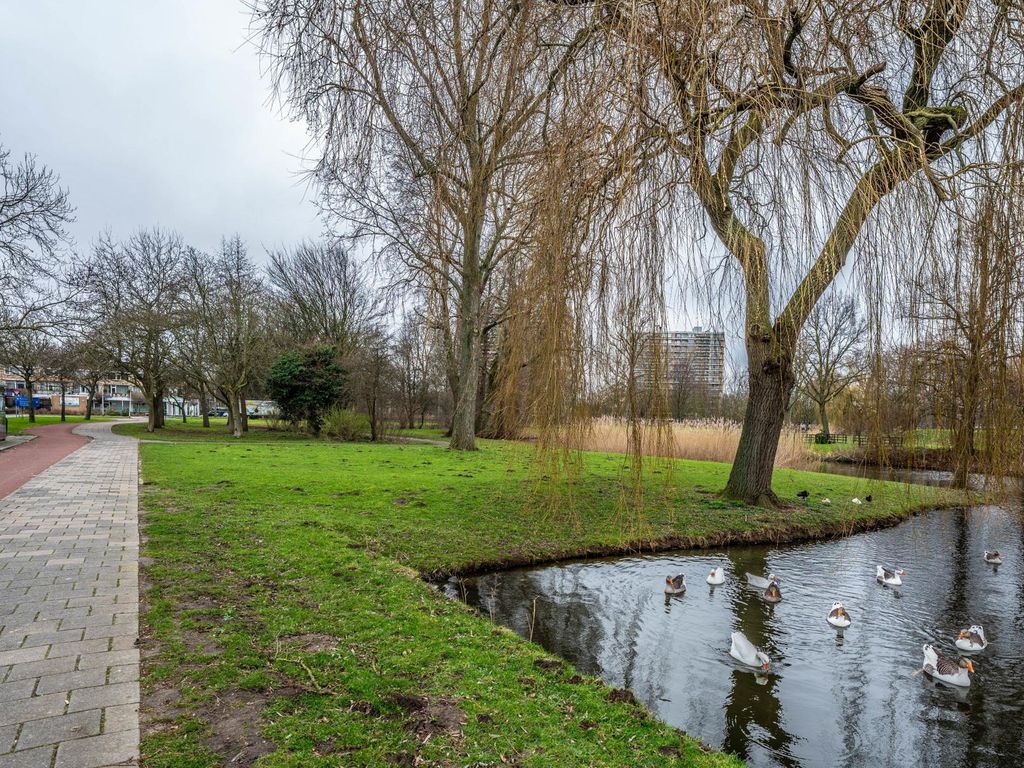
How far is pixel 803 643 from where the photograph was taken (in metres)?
4.56

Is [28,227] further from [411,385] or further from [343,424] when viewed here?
[411,385]

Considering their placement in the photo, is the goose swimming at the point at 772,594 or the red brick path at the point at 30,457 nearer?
the goose swimming at the point at 772,594

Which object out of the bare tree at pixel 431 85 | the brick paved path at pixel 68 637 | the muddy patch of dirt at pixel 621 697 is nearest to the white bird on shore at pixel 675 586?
→ the muddy patch of dirt at pixel 621 697

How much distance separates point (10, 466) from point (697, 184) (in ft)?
49.9

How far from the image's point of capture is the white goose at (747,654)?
13.2ft

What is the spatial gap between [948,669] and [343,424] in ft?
71.6

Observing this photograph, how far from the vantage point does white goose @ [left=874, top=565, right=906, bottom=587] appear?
19.6 ft

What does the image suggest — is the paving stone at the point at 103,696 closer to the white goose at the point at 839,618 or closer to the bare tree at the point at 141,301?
the white goose at the point at 839,618

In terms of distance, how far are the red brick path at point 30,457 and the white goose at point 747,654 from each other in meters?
9.94

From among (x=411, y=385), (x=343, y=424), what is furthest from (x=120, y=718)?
(x=411, y=385)

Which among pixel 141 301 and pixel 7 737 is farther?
pixel 141 301

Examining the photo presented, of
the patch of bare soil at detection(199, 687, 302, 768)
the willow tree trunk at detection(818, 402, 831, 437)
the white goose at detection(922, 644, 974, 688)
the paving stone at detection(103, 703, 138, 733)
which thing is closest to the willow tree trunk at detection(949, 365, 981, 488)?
the white goose at detection(922, 644, 974, 688)

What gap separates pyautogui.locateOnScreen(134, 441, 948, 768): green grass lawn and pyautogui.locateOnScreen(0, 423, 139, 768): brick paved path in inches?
5.4

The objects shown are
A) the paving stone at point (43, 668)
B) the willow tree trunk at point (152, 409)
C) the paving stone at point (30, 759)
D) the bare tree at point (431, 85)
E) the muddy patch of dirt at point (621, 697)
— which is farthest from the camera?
the willow tree trunk at point (152, 409)
